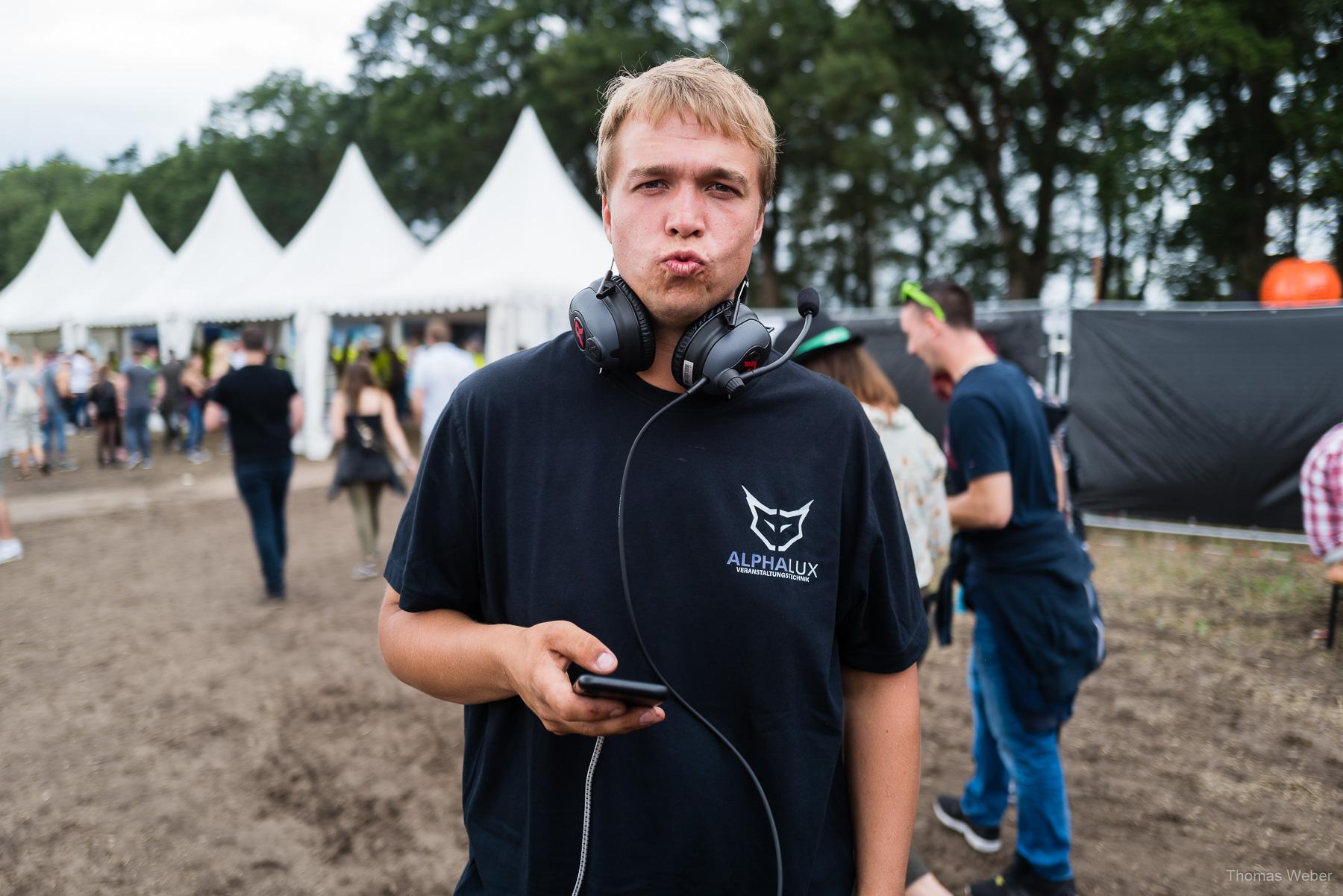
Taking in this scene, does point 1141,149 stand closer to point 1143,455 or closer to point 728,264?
point 1143,455

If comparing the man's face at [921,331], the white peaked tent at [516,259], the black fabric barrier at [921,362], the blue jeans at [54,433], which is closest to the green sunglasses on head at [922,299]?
the man's face at [921,331]

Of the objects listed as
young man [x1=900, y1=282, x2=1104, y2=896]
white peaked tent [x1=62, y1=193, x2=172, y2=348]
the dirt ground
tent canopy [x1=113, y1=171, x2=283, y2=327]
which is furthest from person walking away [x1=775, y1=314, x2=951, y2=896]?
white peaked tent [x1=62, y1=193, x2=172, y2=348]

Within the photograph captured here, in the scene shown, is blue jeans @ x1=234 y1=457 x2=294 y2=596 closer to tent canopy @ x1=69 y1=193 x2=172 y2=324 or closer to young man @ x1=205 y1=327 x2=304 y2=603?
young man @ x1=205 y1=327 x2=304 y2=603

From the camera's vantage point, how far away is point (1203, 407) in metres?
8.79

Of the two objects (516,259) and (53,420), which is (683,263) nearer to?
(516,259)

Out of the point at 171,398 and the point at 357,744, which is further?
the point at 171,398

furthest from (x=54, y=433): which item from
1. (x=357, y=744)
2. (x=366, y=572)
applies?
(x=357, y=744)

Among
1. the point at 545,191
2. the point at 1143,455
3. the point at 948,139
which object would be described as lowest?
the point at 1143,455

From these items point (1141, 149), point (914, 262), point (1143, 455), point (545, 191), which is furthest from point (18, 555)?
point (914, 262)

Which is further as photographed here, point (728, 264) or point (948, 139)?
point (948, 139)

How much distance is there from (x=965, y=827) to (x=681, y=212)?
340 cm

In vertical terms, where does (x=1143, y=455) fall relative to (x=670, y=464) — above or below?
below

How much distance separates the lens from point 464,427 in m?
1.32

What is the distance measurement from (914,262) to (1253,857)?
35.1 meters
